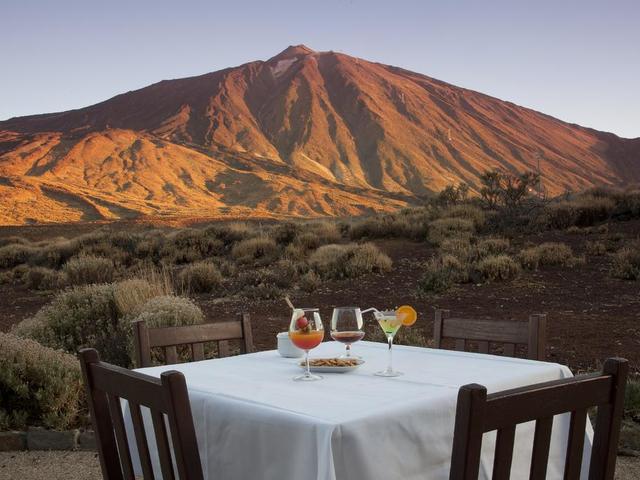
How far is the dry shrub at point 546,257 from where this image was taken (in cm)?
1523

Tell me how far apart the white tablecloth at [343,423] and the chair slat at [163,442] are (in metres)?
0.34

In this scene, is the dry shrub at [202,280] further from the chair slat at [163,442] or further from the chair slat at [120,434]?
the chair slat at [163,442]

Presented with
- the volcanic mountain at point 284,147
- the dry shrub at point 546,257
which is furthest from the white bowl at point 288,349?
the volcanic mountain at point 284,147

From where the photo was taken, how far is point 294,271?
1611 centimetres

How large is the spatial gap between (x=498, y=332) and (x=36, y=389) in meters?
4.02

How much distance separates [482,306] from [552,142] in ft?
437

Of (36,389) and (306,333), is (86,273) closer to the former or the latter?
(36,389)

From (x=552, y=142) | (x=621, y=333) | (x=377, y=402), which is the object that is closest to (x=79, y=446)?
(x=377, y=402)

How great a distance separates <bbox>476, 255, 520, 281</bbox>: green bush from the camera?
14.1 metres

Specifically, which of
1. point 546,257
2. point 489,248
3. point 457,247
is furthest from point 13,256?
point 546,257

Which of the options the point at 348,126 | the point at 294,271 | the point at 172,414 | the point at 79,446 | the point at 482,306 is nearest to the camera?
the point at 172,414

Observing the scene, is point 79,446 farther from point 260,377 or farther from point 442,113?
point 442,113

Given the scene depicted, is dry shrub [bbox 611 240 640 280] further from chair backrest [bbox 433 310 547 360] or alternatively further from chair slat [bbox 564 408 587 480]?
chair slat [bbox 564 408 587 480]

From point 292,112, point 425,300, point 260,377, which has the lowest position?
point 425,300
